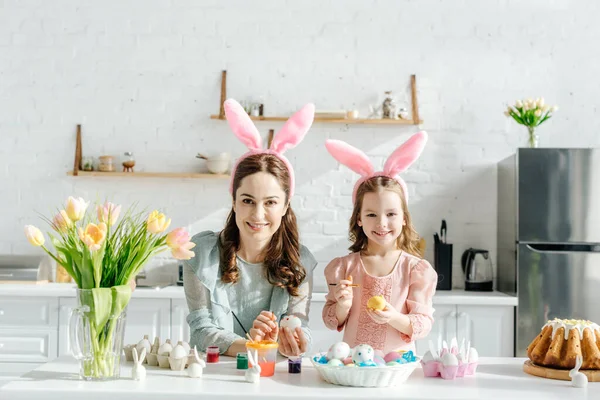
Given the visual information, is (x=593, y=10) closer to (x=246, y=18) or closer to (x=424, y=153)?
(x=424, y=153)

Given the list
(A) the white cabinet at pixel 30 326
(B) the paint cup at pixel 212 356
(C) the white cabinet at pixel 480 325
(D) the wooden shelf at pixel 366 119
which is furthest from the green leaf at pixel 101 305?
(D) the wooden shelf at pixel 366 119

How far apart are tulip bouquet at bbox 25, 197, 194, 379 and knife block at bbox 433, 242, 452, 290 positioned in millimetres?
2733

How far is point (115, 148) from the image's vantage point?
4.73 metres

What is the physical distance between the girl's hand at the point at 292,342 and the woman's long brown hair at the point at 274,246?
0.27m

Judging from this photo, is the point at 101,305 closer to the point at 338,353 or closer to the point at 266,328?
the point at 266,328

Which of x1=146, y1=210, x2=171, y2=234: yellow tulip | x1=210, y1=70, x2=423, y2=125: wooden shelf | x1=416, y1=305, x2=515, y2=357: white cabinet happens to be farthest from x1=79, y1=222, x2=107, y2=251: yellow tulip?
x1=210, y1=70, x2=423, y2=125: wooden shelf

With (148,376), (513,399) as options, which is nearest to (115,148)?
(148,376)

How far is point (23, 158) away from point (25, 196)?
0.78 ft

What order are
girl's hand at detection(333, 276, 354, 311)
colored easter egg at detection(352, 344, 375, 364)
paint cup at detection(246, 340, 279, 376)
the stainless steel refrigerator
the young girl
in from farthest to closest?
1. the stainless steel refrigerator
2. the young girl
3. girl's hand at detection(333, 276, 354, 311)
4. paint cup at detection(246, 340, 279, 376)
5. colored easter egg at detection(352, 344, 375, 364)

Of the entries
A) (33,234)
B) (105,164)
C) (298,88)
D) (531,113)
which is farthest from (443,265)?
(33,234)

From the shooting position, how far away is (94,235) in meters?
1.87

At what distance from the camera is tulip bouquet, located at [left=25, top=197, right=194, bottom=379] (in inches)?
74.8

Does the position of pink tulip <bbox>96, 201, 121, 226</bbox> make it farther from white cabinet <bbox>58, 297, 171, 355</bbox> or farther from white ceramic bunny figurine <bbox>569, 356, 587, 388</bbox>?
white cabinet <bbox>58, 297, 171, 355</bbox>

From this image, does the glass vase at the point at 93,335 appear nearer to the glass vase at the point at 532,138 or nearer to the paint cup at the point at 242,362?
the paint cup at the point at 242,362
